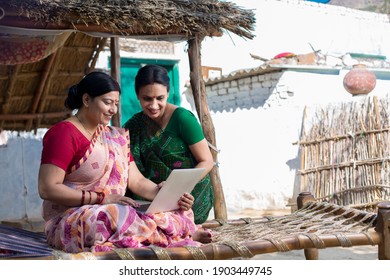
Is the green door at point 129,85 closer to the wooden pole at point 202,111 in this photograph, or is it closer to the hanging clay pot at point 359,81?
the hanging clay pot at point 359,81

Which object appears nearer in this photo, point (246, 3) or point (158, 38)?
point (158, 38)

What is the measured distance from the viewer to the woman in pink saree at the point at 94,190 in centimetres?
311

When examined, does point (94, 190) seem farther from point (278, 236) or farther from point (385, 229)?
point (385, 229)

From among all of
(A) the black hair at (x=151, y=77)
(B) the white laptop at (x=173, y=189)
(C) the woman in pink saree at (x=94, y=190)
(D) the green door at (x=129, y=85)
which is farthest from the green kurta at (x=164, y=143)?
(D) the green door at (x=129, y=85)

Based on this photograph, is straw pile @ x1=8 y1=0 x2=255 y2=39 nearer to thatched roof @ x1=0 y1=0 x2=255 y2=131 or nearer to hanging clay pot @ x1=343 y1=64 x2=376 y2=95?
thatched roof @ x1=0 y1=0 x2=255 y2=131

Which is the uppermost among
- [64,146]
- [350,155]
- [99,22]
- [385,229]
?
[99,22]

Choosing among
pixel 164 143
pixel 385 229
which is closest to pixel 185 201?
pixel 164 143

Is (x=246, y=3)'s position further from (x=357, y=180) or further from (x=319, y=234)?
(x=319, y=234)

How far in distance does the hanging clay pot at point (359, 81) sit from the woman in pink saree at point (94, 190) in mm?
6578

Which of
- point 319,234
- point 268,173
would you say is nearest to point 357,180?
point 268,173

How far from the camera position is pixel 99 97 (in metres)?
3.29

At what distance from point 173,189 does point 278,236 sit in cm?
81

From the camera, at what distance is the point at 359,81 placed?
9.48 m

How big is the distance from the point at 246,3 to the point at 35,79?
719 centimetres
